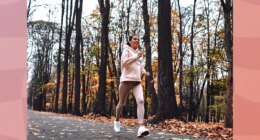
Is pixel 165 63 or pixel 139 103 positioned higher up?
pixel 165 63

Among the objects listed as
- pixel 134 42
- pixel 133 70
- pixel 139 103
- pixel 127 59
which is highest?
pixel 134 42

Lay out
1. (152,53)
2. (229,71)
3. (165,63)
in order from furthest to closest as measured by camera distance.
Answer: (152,53) < (165,63) < (229,71)

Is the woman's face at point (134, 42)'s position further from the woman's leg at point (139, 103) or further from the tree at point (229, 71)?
the tree at point (229, 71)

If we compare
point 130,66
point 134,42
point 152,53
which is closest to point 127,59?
point 130,66

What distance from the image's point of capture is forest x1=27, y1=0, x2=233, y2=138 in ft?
42.9

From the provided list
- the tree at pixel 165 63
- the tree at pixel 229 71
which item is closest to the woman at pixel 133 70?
the tree at pixel 165 63

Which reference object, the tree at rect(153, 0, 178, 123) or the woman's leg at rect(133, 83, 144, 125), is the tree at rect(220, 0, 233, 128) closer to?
the tree at rect(153, 0, 178, 123)

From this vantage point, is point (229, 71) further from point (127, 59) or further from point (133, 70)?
point (127, 59)

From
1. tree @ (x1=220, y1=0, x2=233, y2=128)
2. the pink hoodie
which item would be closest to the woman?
the pink hoodie

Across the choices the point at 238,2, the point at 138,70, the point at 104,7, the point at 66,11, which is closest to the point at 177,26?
the point at 66,11

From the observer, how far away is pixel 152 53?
37.4m

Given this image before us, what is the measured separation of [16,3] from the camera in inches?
137

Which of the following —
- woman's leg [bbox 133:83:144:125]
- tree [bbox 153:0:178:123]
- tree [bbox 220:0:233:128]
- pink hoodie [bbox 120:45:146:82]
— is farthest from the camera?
tree [bbox 153:0:178:123]

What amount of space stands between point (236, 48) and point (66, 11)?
2990cm
